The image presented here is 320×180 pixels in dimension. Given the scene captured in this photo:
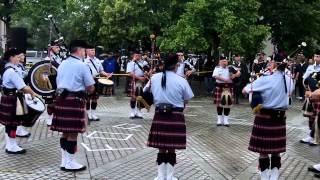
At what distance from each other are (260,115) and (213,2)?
39.3 ft

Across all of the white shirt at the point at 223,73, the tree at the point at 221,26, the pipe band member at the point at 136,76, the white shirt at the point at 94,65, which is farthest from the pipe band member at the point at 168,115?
the tree at the point at 221,26

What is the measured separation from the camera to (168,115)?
6871mm

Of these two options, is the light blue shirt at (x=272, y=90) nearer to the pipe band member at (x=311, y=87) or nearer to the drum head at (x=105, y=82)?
the pipe band member at (x=311, y=87)

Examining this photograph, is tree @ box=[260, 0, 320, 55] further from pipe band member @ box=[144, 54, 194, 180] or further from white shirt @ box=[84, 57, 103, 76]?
pipe band member @ box=[144, 54, 194, 180]

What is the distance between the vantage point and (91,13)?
1001 inches

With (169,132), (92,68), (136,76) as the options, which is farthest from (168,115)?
(136,76)

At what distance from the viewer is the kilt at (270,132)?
6.81m

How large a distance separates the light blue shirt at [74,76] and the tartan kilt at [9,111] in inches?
61.2

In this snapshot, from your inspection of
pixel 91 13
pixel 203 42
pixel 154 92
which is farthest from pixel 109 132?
pixel 91 13

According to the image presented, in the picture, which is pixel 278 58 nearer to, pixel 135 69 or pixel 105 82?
pixel 105 82

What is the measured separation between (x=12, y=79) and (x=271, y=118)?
4.21 metres

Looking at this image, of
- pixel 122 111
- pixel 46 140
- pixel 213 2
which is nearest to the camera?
pixel 46 140

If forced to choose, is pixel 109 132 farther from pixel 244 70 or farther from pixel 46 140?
pixel 244 70

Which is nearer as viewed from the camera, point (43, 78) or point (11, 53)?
point (11, 53)
